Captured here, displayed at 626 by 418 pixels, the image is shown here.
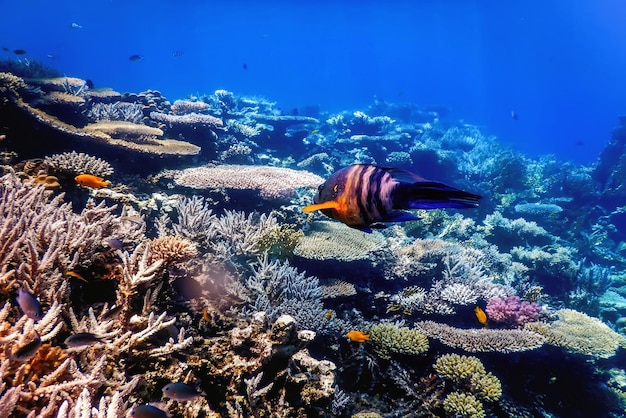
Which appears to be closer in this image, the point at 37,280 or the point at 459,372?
the point at 37,280

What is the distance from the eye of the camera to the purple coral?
6238mm

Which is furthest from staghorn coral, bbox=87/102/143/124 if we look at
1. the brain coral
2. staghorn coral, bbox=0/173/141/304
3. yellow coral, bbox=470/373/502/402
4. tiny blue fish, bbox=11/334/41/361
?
yellow coral, bbox=470/373/502/402

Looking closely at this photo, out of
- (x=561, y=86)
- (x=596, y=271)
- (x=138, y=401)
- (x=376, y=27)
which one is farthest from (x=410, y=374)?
(x=561, y=86)

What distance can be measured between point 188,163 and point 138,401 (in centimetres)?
659

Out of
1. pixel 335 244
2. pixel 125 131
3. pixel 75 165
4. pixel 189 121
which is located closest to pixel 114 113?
pixel 189 121

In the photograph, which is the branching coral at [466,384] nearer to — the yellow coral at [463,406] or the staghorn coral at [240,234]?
the yellow coral at [463,406]

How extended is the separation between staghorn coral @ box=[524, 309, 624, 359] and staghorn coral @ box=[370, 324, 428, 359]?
2.77 meters

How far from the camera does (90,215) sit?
147 inches

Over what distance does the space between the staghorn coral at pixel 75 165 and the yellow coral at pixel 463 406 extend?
6491 mm

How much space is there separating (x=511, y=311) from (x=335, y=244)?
3.64 meters

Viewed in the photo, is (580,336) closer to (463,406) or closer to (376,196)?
(463,406)

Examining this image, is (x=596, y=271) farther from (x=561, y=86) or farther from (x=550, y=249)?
(x=561, y=86)

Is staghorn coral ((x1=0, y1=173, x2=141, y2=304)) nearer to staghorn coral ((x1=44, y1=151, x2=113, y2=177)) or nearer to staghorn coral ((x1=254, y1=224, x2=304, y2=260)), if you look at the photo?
staghorn coral ((x1=44, y1=151, x2=113, y2=177))

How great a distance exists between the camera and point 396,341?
15.6ft
